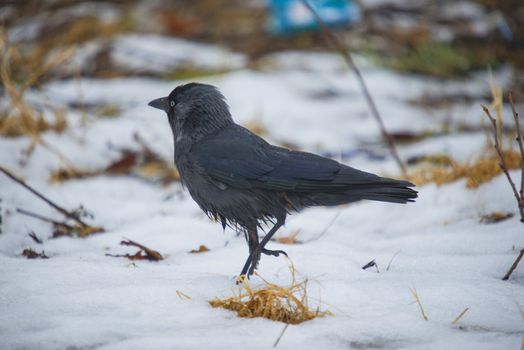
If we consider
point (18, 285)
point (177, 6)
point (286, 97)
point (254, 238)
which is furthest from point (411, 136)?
point (177, 6)

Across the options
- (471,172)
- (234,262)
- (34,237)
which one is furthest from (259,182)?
(471,172)

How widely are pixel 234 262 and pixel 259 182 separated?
0.51 metres

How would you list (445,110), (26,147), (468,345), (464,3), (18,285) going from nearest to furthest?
(468,345) < (18,285) < (26,147) < (445,110) < (464,3)

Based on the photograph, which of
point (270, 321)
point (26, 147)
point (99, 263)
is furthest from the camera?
point (26, 147)

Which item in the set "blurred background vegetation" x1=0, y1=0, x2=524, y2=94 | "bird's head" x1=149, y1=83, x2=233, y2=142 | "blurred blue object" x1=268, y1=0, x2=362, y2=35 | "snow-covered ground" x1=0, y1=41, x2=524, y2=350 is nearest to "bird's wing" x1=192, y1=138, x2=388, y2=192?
"bird's head" x1=149, y1=83, x2=233, y2=142

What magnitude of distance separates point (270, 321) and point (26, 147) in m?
3.36

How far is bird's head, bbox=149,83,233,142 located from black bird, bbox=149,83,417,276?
76 millimetres

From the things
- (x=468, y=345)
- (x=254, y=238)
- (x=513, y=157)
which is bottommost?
(x=468, y=345)

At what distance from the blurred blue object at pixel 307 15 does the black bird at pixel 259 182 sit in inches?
208

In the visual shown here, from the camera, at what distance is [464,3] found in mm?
8953

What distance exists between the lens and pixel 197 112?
10.1ft

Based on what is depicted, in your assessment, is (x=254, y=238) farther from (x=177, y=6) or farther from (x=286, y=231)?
(x=177, y=6)

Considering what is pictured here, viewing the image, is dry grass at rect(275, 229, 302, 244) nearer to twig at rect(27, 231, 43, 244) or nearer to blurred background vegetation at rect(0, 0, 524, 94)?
twig at rect(27, 231, 43, 244)

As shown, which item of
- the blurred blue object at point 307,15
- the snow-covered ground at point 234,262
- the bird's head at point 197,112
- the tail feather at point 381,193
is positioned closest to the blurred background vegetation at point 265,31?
the blurred blue object at point 307,15
